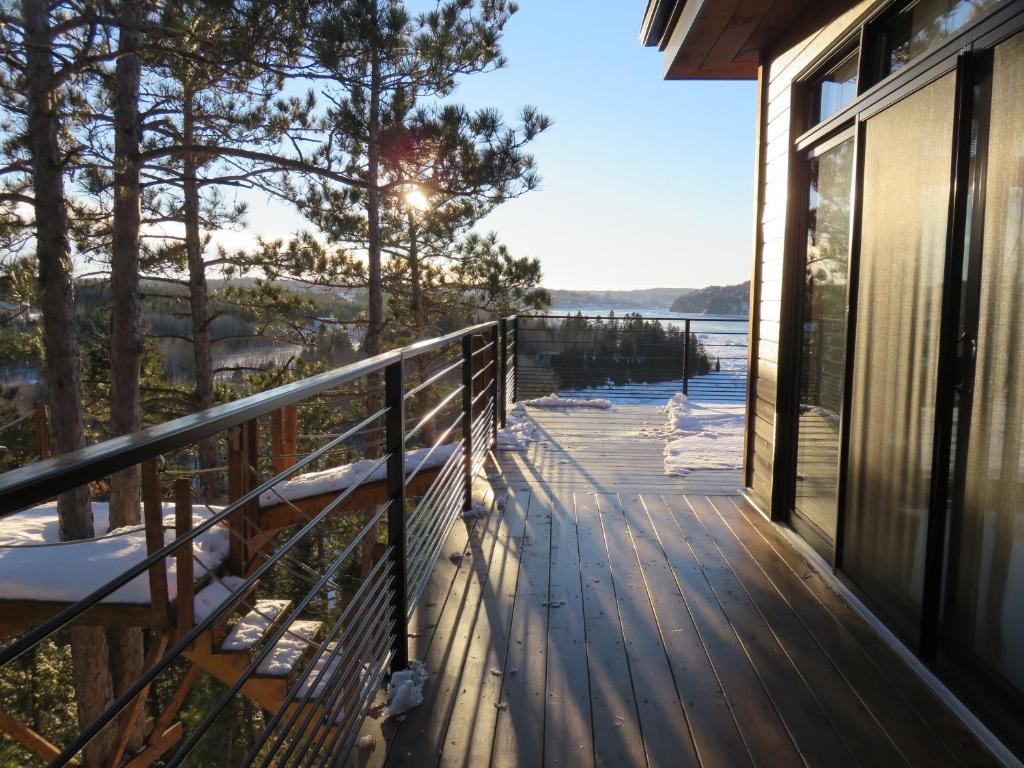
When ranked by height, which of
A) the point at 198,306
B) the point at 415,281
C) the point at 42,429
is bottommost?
the point at 42,429

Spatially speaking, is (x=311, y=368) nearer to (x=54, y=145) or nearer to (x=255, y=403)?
(x=54, y=145)

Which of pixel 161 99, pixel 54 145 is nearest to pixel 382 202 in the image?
pixel 161 99

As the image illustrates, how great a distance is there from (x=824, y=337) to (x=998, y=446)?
4.15 feet

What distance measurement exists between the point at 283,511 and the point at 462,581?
3345mm

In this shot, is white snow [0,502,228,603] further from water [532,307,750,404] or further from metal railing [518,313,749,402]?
water [532,307,750,404]

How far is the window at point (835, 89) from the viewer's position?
105 inches

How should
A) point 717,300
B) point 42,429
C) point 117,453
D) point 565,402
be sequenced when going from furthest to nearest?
point 717,300
point 565,402
point 42,429
point 117,453

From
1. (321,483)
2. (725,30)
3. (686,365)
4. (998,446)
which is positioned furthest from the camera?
(686,365)

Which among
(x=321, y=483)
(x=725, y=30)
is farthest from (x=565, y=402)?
(x=725, y=30)

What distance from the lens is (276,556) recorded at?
1189mm

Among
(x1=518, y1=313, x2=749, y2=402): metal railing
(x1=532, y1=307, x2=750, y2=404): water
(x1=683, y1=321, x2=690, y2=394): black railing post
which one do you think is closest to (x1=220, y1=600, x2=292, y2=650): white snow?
(x1=518, y1=313, x2=749, y2=402): metal railing

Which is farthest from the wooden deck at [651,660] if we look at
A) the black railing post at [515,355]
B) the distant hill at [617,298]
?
the distant hill at [617,298]

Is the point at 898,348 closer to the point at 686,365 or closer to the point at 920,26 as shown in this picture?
the point at 920,26

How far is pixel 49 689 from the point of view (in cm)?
1310
